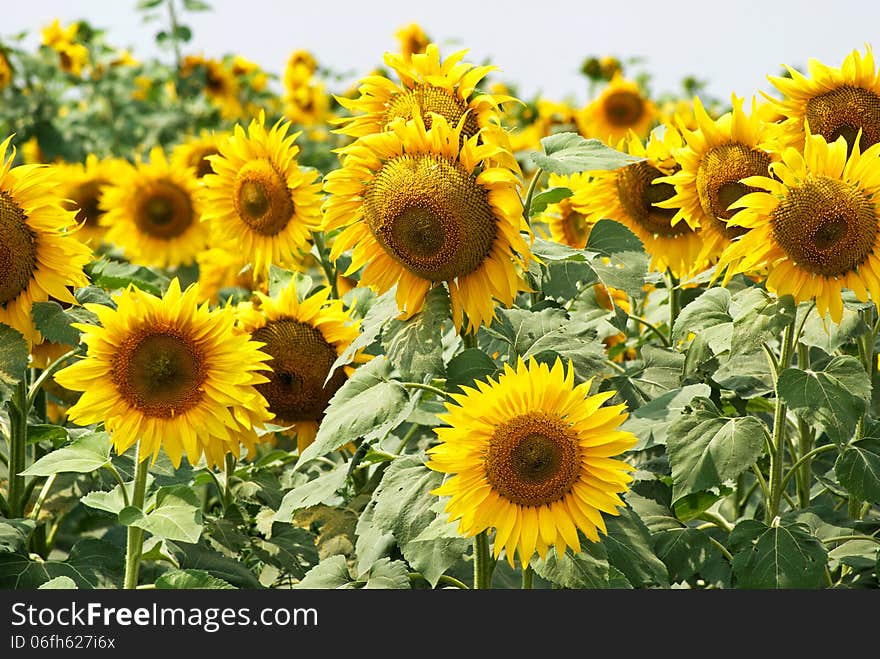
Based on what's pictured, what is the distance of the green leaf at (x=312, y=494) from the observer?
246 cm

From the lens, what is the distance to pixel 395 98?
2436 mm

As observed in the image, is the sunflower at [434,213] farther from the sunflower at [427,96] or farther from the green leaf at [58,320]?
the green leaf at [58,320]

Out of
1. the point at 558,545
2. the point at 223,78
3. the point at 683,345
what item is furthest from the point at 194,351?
the point at 223,78

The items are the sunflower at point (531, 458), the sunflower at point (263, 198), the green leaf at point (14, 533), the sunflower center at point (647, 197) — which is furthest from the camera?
the sunflower at point (263, 198)

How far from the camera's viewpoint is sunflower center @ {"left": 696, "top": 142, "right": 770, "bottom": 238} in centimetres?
260

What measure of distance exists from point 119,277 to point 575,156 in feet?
3.78

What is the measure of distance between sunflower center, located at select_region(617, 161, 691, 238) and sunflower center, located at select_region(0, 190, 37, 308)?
1.43 m

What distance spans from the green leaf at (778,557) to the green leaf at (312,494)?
2.61ft

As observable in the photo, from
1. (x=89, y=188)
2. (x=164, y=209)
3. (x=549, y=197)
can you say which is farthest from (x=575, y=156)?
(x=89, y=188)

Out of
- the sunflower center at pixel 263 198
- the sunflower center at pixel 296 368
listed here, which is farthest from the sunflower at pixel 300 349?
the sunflower center at pixel 263 198

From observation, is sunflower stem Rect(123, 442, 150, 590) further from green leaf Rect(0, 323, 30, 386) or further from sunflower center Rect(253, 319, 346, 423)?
sunflower center Rect(253, 319, 346, 423)

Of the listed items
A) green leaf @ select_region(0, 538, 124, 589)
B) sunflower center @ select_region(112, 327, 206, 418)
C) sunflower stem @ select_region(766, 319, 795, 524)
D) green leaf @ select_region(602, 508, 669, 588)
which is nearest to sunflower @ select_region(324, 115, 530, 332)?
sunflower center @ select_region(112, 327, 206, 418)

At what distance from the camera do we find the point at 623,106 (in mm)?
6906

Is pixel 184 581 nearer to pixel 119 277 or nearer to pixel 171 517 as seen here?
pixel 171 517
